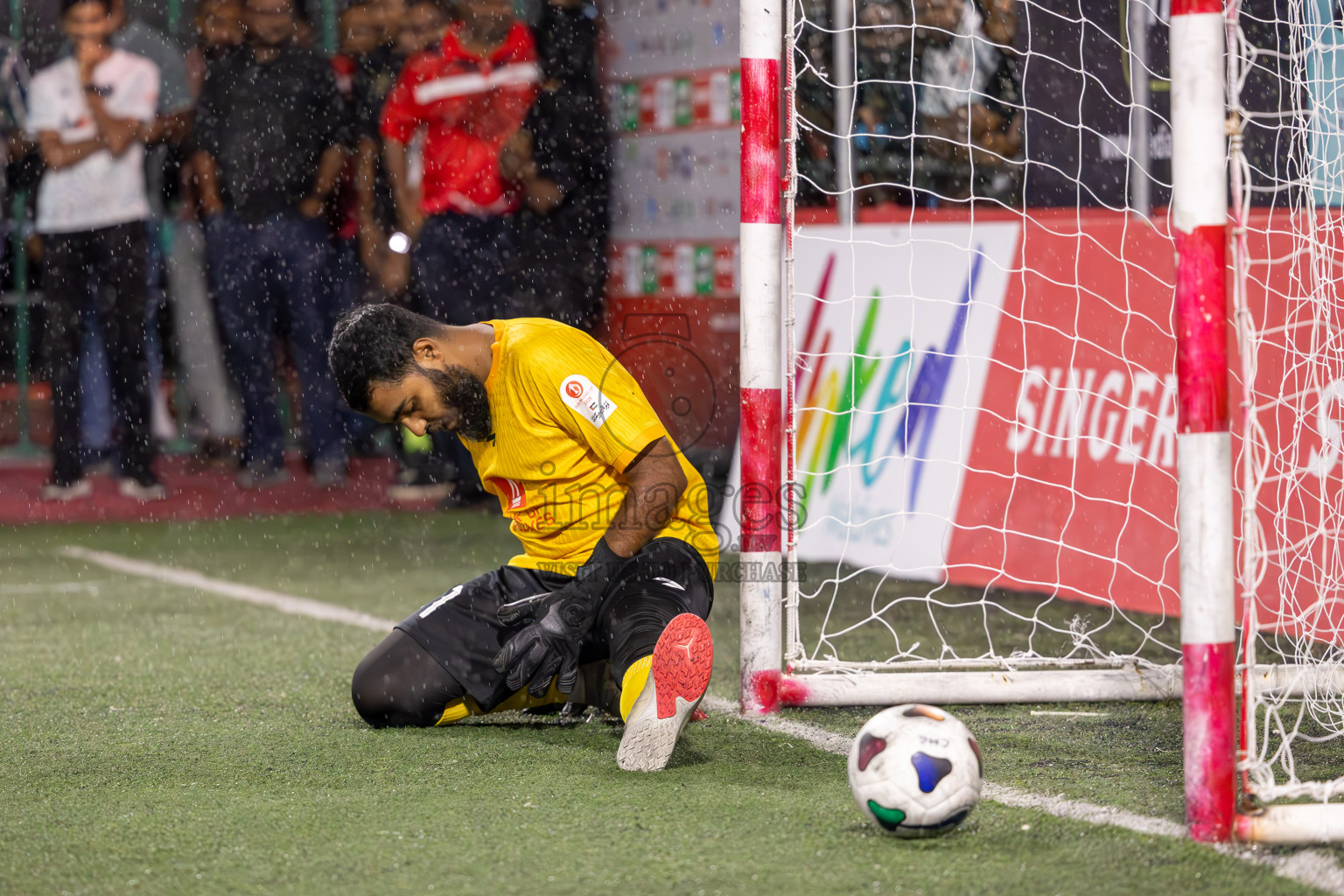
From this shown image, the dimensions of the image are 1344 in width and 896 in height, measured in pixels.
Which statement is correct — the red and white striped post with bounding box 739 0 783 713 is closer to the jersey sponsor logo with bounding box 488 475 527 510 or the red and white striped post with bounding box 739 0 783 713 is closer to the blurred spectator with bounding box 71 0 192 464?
the jersey sponsor logo with bounding box 488 475 527 510

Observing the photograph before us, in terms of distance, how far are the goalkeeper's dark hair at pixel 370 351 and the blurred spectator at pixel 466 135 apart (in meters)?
4.55

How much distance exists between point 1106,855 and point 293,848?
147 cm

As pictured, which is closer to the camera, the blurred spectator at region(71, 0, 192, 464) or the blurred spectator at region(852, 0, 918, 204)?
the blurred spectator at region(852, 0, 918, 204)

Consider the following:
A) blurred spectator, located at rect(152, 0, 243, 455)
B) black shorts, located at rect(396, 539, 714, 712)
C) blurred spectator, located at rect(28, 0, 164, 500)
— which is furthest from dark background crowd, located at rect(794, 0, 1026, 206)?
blurred spectator, located at rect(152, 0, 243, 455)

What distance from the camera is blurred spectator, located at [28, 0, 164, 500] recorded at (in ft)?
27.7

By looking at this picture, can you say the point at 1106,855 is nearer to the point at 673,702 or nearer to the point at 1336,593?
the point at 673,702

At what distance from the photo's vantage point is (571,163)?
365 inches

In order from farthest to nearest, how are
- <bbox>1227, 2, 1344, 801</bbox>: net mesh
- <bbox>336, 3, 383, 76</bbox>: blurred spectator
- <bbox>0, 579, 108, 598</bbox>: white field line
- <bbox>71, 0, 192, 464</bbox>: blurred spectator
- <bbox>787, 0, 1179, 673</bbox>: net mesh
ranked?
<bbox>336, 3, 383, 76</bbox>: blurred spectator, <bbox>71, 0, 192, 464</bbox>: blurred spectator, <bbox>0, 579, 108, 598</bbox>: white field line, <bbox>787, 0, 1179, 673</bbox>: net mesh, <bbox>1227, 2, 1344, 801</bbox>: net mesh

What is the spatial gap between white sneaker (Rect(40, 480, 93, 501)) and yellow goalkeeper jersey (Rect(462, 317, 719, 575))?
560cm

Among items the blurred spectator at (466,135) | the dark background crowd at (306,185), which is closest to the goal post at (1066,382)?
the blurred spectator at (466,135)

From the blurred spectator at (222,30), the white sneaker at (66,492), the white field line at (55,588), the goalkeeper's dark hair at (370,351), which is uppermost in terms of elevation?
the blurred spectator at (222,30)

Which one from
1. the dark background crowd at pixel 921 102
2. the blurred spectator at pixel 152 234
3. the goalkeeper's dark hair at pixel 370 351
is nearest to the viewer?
the goalkeeper's dark hair at pixel 370 351

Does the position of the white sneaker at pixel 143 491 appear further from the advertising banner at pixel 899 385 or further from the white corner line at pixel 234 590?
the advertising banner at pixel 899 385

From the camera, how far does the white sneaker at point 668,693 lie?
3350mm
